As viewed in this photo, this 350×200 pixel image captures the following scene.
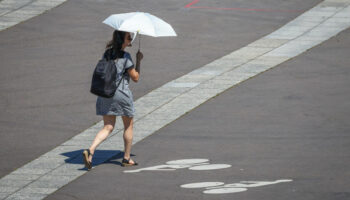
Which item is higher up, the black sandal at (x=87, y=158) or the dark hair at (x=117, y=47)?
the dark hair at (x=117, y=47)

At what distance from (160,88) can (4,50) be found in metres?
→ 4.65

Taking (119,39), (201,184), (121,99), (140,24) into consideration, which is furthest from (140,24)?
(201,184)

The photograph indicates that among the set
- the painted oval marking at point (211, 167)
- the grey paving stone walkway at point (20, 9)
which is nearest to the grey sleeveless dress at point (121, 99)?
the painted oval marking at point (211, 167)

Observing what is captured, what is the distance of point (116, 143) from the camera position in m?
11.8

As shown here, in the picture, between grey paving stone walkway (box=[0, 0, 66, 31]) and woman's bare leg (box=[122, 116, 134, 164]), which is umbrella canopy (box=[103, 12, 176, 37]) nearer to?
woman's bare leg (box=[122, 116, 134, 164])

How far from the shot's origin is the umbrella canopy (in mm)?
10273

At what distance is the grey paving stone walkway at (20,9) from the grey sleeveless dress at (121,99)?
31.9 feet

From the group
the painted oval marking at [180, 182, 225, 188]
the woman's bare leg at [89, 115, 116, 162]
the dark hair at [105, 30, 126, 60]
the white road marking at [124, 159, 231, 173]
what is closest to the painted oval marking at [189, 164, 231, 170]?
the white road marking at [124, 159, 231, 173]

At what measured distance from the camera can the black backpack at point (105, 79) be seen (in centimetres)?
1027

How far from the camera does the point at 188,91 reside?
14.4 metres

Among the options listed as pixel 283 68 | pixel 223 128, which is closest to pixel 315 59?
pixel 283 68

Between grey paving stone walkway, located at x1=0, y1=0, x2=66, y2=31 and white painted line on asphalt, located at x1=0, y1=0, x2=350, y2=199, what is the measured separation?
6.27 m

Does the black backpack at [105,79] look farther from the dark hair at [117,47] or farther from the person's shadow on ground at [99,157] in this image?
the person's shadow on ground at [99,157]

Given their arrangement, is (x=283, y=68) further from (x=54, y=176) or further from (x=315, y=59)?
(x=54, y=176)
